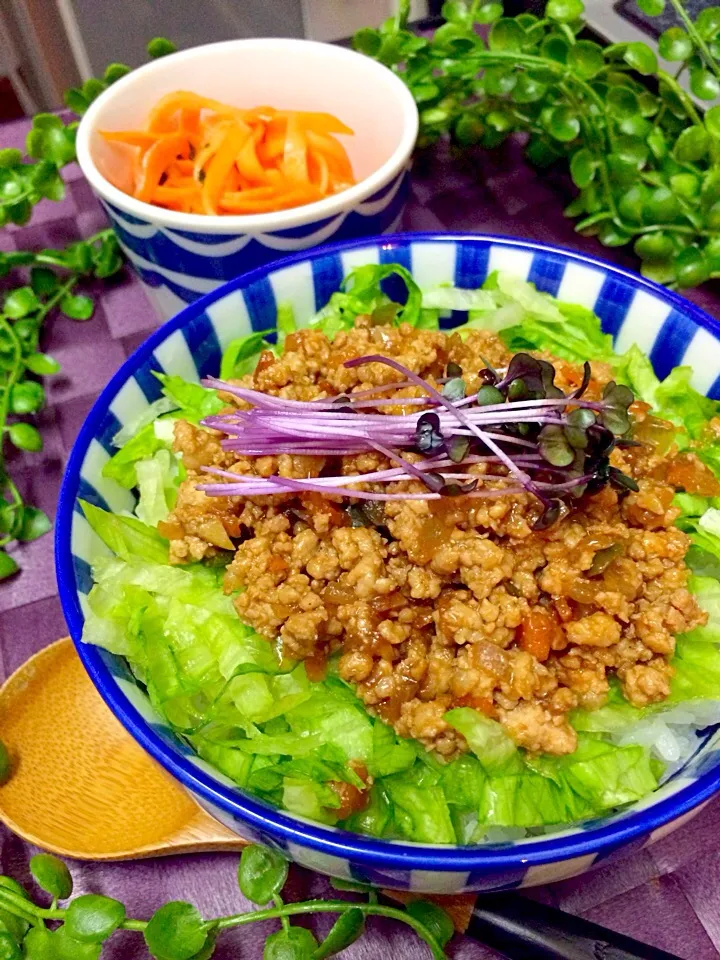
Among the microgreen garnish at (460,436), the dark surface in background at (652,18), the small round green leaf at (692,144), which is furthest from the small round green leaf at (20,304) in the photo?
the dark surface in background at (652,18)

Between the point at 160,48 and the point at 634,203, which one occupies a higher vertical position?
the point at 160,48

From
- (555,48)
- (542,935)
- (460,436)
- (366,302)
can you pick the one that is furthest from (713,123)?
(542,935)

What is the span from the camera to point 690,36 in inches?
101

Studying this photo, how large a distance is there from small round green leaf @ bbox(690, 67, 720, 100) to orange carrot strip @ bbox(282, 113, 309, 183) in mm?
1274

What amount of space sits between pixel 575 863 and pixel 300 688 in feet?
2.08

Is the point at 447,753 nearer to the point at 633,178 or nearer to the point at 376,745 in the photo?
the point at 376,745

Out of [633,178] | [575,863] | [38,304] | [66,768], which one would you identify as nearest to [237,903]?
[66,768]

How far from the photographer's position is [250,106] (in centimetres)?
314

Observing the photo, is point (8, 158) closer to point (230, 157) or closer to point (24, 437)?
point (230, 157)

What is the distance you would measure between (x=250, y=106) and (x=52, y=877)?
2744mm

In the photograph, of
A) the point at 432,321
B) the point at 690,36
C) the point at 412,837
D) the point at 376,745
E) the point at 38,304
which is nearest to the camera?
the point at 412,837

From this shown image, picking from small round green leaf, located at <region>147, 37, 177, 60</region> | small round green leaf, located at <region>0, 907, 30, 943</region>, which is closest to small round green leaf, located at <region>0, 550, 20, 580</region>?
small round green leaf, located at <region>0, 907, 30, 943</region>

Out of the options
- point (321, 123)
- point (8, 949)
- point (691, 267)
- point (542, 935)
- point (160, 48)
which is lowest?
point (542, 935)

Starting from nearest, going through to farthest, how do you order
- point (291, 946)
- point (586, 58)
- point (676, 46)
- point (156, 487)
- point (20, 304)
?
1. point (291, 946)
2. point (156, 487)
3. point (676, 46)
4. point (586, 58)
5. point (20, 304)
